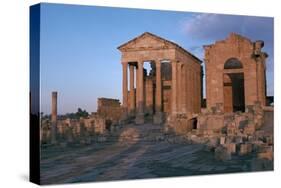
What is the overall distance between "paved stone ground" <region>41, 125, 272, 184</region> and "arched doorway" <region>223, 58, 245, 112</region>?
1785mm

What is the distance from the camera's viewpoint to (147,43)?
19.2 metres

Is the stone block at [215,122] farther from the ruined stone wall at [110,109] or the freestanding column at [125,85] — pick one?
the ruined stone wall at [110,109]

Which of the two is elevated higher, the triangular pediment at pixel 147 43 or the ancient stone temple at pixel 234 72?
the triangular pediment at pixel 147 43

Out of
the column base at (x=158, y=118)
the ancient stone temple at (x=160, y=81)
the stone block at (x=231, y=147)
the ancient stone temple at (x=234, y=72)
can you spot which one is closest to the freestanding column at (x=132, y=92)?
the ancient stone temple at (x=160, y=81)

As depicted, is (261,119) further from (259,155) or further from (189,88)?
(189,88)

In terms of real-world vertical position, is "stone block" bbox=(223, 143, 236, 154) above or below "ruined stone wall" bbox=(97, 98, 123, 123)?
below

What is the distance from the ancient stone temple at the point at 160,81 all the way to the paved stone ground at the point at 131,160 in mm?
756

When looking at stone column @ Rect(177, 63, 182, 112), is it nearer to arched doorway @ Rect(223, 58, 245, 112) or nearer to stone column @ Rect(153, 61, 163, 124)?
stone column @ Rect(153, 61, 163, 124)

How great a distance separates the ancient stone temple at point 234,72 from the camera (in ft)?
67.7

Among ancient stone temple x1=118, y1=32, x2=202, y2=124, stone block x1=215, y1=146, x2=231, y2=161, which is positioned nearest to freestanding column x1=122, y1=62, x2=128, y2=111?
ancient stone temple x1=118, y1=32, x2=202, y2=124

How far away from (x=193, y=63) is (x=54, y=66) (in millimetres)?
5021

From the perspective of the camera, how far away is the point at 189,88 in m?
19.9

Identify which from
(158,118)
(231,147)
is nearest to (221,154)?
(231,147)

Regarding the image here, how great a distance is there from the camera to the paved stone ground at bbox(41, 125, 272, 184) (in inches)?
679
